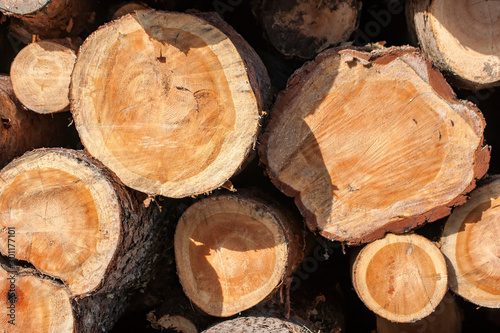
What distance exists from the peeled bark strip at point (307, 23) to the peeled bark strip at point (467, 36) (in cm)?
44

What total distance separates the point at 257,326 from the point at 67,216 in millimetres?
1129

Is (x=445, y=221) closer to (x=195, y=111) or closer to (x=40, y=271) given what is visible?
(x=195, y=111)

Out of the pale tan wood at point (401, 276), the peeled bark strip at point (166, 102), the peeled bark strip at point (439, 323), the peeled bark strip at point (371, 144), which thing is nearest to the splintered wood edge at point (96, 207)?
the peeled bark strip at point (166, 102)

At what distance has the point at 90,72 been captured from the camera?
1.71 meters

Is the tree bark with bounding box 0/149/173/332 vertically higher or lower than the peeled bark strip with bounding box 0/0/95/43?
lower

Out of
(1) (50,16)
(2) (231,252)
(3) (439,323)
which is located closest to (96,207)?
(2) (231,252)

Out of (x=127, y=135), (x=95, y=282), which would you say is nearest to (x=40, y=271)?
(x=95, y=282)

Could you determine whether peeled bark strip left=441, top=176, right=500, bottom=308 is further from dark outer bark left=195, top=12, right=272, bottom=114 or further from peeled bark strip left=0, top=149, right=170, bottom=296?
peeled bark strip left=0, top=149, right=170, bottom=296

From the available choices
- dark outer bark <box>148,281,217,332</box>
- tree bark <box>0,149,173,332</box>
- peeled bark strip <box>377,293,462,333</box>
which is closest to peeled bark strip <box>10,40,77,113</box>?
tree bark <box>0,149,173,332</box>

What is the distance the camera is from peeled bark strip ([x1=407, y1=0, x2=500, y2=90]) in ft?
6.45

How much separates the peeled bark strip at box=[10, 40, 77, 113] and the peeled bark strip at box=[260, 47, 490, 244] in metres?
1.15

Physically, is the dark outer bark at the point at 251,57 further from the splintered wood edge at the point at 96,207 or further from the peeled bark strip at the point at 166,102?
the splintered wood edge at the point at 96,207

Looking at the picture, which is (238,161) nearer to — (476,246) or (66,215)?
(66,215)

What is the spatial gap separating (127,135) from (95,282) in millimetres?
714
